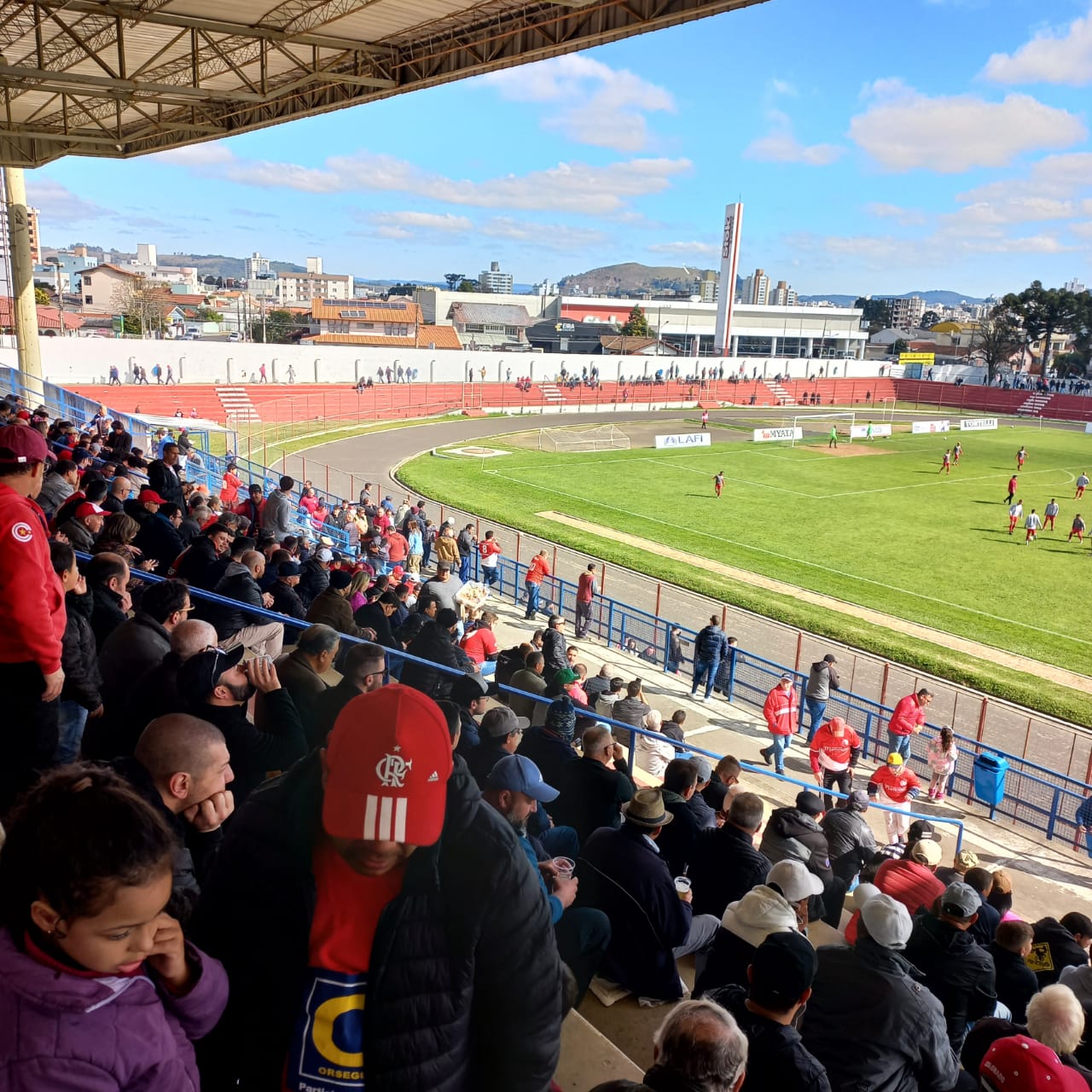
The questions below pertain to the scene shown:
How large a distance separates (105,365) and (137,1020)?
184 feet

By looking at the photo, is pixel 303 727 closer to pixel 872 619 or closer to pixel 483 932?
pixel 483 932

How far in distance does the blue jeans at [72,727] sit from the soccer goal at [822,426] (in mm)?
52126

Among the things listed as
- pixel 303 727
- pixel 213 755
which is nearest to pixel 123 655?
pixel 303 727

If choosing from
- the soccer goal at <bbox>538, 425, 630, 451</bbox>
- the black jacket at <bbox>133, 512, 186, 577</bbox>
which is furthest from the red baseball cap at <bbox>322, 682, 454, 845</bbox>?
the soccer goal at <bbox>538, 425, 630, 451</bbox>

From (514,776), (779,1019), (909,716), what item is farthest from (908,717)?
(779,1019)

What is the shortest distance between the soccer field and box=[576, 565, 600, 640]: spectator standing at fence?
8320mm

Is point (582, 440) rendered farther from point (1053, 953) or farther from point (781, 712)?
point (1053, 953)

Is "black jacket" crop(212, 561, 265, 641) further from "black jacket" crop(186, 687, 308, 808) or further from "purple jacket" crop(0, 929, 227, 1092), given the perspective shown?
"purple jacket" crop(0, 929, 227, 1092)

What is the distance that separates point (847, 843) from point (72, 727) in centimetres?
541

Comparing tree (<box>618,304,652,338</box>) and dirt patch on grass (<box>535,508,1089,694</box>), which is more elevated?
tree (<box>618,304,652,338</box>)

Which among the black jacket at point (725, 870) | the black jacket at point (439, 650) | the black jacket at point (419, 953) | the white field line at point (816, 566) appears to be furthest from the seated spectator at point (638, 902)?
the white field line at point (816, 566)

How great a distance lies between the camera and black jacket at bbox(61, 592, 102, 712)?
423 centimetres

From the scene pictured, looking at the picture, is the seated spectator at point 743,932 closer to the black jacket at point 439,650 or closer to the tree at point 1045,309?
the black jacket at point 439,650

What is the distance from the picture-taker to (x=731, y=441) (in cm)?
5412
